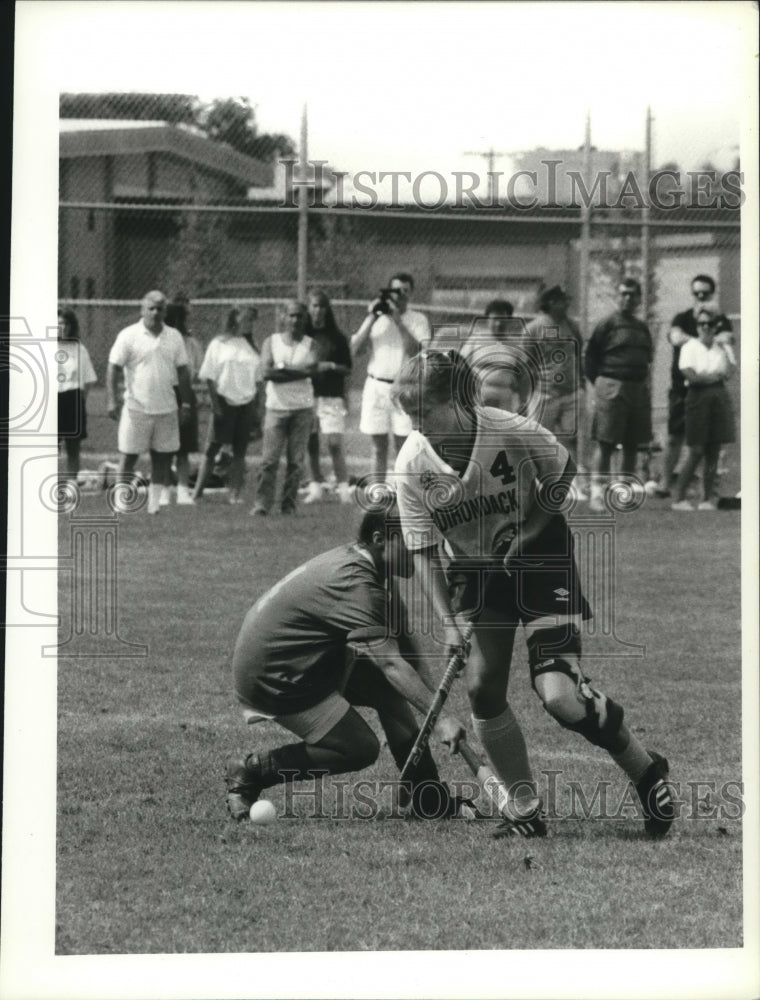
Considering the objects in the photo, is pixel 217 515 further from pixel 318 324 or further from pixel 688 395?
pixel 688 395

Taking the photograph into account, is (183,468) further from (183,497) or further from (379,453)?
(379,453)

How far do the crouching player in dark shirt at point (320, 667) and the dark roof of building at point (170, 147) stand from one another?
5.91 meters

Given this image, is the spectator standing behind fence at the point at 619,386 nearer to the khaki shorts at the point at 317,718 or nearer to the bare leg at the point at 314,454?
the bare leg at the point at 314,454

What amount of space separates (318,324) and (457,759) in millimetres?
5724

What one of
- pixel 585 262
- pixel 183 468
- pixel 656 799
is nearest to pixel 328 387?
pixel 183 468

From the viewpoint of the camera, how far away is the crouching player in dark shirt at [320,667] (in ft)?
16.3

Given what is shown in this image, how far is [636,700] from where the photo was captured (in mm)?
6430

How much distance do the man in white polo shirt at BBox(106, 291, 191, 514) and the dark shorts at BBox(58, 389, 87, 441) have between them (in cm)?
44

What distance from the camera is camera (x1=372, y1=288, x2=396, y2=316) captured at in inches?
429

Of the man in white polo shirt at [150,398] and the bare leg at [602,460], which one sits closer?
the man in white polo shirt at [150,398]

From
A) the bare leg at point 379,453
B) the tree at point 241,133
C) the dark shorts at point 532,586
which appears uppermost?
the tree at point 241,133

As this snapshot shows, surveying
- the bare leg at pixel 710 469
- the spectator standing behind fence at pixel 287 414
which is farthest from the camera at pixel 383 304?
the bare leg at pixel 710 469

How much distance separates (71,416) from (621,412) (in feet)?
15.5

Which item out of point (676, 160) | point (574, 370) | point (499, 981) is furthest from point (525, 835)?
point (574, 370)
